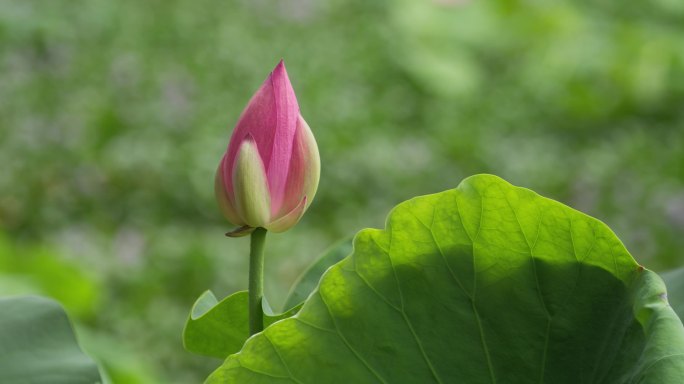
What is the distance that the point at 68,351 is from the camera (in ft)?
1.88

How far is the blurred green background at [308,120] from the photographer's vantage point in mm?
3119

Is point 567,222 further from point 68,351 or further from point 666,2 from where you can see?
point 666,2

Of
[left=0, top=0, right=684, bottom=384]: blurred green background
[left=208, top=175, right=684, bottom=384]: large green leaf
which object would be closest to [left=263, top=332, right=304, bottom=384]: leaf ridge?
[left=208, top=175, right=684, bottom=384]: large green leaf

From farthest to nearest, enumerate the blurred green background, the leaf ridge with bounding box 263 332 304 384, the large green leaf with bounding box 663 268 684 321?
the blurred green background → the large green leaf with bounding box 663 268 684 321 → the leaf ridge with bounding box 263 332 304 384

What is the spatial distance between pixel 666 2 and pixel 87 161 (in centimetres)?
273

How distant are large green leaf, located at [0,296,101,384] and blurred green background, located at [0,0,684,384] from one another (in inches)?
62.4

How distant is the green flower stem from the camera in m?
0.49

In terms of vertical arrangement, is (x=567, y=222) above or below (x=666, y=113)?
below

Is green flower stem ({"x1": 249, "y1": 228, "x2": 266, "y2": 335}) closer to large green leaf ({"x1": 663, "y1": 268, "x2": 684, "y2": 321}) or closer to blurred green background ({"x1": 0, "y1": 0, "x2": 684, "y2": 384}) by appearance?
large green leaf ({"x1": 663, "y1": 268, "x2": 684, "y2": 321})

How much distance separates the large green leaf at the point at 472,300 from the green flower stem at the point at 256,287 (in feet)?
0.08

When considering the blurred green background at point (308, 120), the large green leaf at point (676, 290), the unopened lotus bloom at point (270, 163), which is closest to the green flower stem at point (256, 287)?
the unopened lotus bloom at point (270, 163)

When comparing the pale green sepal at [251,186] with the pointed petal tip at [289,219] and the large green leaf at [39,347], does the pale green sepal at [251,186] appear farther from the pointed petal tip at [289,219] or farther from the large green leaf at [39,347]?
the large green leaf at [39,347]

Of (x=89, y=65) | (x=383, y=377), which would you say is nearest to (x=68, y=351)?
(x=383, y=377)

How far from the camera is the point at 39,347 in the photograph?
580 millimetres
